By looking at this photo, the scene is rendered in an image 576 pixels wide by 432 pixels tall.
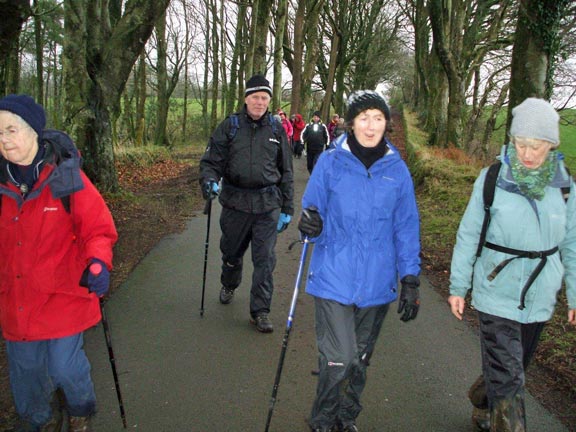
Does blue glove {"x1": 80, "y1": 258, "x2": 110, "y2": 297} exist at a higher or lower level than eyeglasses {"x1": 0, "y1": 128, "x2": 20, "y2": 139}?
lower

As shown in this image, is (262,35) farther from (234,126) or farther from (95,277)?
(95,277)

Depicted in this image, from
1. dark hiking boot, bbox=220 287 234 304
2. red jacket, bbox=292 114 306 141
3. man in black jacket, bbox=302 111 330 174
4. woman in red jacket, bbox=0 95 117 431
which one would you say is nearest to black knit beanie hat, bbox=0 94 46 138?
woman in red jacket, bbox=0 95 117 431

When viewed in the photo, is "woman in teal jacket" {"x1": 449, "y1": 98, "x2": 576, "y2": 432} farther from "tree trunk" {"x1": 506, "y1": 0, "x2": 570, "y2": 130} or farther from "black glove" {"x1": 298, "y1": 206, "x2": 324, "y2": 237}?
"tree trunk" {"x1": 506, "y1": 0, "x2": 570, "y2": 130}

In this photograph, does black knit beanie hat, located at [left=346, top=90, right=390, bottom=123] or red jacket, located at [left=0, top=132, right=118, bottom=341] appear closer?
red jacket, located at [left=0, top=132, right=118, bottom=341]

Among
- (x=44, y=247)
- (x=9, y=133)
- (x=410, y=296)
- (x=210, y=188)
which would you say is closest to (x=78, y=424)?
(x=44, y=247)

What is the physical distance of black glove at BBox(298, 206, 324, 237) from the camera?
3.19 meters

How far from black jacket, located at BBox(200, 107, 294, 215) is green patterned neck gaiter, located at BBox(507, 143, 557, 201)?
2604mm

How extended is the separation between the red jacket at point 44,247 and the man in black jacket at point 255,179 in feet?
7.01

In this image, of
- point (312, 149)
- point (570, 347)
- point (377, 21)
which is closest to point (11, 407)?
point (570, 347)

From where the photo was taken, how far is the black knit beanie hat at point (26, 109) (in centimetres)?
276

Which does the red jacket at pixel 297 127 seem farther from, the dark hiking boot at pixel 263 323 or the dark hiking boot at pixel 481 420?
the dark hiking boot at pixel 481 420

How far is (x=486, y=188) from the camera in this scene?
10.1ft

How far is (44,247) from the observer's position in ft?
9.32

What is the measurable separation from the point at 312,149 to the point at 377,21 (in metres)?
31.0
